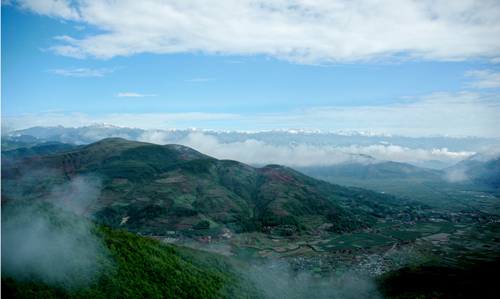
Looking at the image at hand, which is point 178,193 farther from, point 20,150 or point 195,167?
point 20,150

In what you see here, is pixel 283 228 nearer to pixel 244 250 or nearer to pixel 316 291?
pixel 244 250

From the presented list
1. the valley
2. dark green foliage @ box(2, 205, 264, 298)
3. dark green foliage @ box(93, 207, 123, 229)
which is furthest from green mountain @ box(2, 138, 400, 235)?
dark green foliage @ box(2, 205, 264, 298)

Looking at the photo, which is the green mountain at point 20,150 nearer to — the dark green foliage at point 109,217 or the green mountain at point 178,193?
the green mountain at point 178,193

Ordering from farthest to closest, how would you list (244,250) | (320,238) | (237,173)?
(237,173) < (320,238) < (244,250)

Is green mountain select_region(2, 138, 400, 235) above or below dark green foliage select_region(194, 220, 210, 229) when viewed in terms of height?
above

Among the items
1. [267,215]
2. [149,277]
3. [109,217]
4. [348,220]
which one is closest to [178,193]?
[109,217]

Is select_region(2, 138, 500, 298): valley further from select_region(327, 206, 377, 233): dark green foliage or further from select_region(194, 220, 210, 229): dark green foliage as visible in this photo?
select_region(327, 206, 377, 233): dark green foliage

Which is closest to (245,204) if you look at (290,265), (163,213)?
(163,213)

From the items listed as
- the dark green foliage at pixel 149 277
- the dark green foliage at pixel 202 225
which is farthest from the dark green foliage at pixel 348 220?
the dark green foliage at pixel 149 277
